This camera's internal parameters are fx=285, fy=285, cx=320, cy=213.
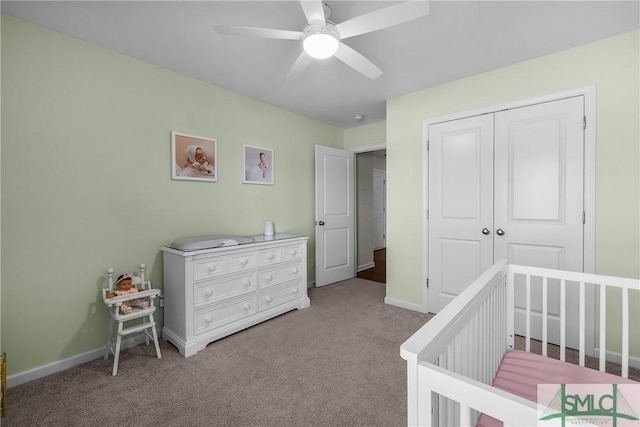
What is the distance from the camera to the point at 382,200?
23.5 feet

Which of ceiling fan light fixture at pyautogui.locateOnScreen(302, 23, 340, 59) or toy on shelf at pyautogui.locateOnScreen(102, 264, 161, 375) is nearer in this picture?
ceiling fan light fixture at pyautogui.locateOnScreen(302, 23, 340, 59)

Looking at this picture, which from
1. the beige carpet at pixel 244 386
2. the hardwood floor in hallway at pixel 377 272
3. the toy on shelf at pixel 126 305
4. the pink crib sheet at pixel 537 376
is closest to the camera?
the pink crib sheet at pixel 537 376

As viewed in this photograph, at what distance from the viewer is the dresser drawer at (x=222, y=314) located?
89.7 inches

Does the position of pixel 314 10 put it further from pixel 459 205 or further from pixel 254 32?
pixel 459 205

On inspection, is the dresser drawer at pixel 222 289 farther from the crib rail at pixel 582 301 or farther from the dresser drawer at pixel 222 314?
the crib rail at pixel 582 301

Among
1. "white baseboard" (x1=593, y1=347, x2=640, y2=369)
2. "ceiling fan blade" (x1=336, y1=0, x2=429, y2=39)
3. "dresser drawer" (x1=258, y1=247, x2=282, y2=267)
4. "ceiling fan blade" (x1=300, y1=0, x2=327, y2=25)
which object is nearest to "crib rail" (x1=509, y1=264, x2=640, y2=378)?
"white baseboard" (x1=593, y1=347, x2=640, y2=369)

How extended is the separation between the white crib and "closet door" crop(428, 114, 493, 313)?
115 centimetres

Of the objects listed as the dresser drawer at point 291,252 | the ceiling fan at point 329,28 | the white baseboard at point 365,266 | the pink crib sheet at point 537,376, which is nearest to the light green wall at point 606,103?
the pink crib sheet at point 537,376

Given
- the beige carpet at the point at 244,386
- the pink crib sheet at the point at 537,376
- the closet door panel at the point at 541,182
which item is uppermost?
the closet door panel at the point at 541,182

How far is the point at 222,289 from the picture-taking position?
2.43 m

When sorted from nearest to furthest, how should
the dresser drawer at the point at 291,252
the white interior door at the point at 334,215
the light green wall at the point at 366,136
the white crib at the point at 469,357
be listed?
the white crib at the point at 469,357, the dresser drawer at the point at 291,252, the white interior door at the point at 334,215, the light green wall at the point at 366,136

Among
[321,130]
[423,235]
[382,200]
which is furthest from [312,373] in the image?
[382,200]

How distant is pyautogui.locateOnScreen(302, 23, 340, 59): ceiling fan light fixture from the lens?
158cm

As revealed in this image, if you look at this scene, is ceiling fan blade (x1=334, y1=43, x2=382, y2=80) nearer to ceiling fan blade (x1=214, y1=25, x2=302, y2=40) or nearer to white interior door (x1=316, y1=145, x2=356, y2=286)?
ceiling fan blade (x1=214, y1=25, x2=302, y2=40)
